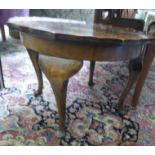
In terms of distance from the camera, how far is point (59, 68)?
103 centimetres

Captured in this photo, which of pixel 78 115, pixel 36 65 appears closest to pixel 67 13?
pixel 36 65

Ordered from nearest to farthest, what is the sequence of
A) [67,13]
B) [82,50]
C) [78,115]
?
[82,50]
[78,115]
[67,13]

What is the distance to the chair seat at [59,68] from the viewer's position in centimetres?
100

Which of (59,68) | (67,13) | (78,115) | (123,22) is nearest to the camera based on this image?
(59,68)

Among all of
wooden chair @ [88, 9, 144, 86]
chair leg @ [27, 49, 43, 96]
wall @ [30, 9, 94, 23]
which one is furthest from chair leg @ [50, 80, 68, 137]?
wall @ [30, 9, 94, 23]

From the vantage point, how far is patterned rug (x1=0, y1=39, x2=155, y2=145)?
1156 millimetres

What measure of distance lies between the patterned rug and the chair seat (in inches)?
14.8

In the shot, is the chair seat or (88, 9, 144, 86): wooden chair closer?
the chair seat

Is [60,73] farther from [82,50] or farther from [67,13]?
[67,13]

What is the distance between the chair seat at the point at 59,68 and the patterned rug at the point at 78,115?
375mm

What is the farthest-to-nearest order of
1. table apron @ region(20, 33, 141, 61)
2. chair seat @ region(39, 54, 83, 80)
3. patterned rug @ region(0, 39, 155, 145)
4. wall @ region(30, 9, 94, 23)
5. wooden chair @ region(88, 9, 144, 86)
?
wall @ region(30, 9, 94, 23) < wooden chair @ region(88, 9, 144, 86) < patterned rug @ region(0, 39, 155, 145) < chair seat @ region(39, 54, 83, 80) < table apron @ region(20, 33, 141, 61)

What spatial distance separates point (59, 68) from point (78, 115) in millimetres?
458

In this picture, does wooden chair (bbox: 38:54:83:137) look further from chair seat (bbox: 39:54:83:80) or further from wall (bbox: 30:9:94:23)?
wall (bbox: 30:9:94:23)
